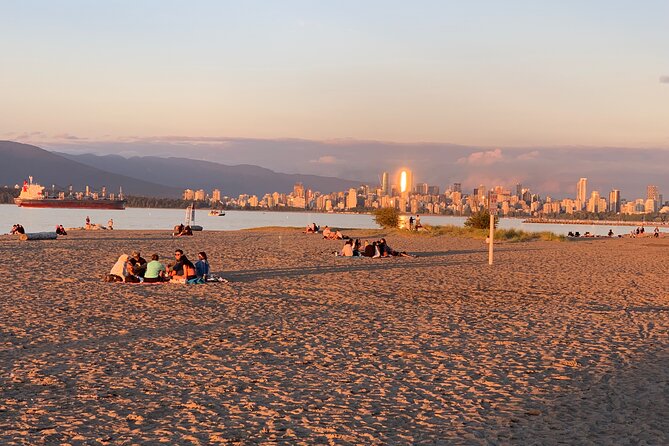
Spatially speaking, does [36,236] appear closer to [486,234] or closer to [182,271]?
[182,271]

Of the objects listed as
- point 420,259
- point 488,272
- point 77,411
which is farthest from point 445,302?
point 420,259

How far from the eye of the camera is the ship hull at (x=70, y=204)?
176 meters

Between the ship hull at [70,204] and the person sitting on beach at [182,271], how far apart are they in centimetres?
16678

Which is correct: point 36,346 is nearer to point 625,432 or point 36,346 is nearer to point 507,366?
point 507,366

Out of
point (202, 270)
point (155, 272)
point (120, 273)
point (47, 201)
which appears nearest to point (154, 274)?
point (155, 272)

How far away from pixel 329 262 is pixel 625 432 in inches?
728

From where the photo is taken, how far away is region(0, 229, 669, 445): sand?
18.9ft

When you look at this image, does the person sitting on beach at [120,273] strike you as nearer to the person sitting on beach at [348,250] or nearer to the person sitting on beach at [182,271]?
the person sitting on beach at [182,271]

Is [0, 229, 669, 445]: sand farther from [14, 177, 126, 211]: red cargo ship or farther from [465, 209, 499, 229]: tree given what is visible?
[14, 177, 126, 211]: red cargo ship

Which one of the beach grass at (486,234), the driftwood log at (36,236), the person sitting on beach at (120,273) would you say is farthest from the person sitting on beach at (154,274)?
the beach grass at (486,234)

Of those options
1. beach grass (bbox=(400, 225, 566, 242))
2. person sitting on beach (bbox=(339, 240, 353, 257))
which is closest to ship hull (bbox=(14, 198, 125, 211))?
beach grass (bbox=(400, 225, 566, 242))

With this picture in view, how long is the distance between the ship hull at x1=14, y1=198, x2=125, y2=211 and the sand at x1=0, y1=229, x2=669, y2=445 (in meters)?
170

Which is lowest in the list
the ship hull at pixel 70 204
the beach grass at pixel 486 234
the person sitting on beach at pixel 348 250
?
the ship hull at pixel 70 204

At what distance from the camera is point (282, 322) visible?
37.3 feet
